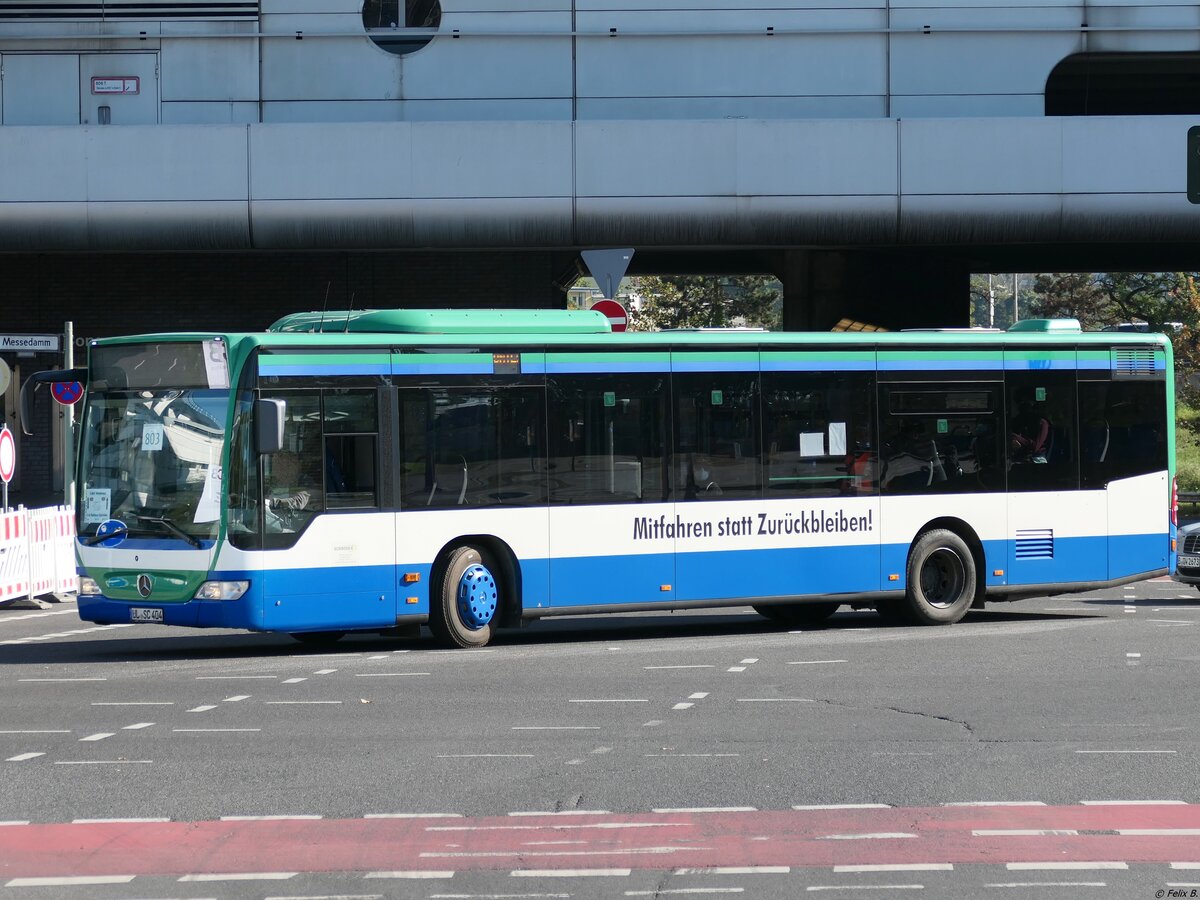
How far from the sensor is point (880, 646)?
49.3ft

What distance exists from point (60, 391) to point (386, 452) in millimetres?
9742

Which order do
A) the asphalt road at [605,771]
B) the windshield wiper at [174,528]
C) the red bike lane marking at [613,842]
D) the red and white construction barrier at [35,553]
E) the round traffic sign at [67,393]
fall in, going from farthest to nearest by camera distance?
1. the round traffic sign at [67,393]
2. the red and white construction barrier at [35,553]
3. the windshield wiper at [174,528]
4. the red bike lane marking at [613,842]
5. the asphalt road at [605,771]

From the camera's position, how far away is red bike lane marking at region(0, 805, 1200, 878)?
6797 millimetres

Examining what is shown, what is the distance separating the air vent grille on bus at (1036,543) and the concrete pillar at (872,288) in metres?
12.3

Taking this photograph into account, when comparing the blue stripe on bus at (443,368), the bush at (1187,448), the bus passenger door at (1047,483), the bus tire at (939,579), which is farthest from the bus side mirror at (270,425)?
the bush at (1187,448)

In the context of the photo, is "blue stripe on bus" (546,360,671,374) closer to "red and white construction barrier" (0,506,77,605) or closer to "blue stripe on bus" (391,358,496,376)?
"blue stripe on bus" (391,358,496,376)

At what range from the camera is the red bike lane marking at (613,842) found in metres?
6.80

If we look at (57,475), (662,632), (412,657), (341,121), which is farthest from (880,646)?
(57,475)

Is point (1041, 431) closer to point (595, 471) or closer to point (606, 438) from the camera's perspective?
point (606, 438)

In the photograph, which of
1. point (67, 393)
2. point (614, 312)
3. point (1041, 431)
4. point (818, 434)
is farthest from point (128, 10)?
point (1041, 431)

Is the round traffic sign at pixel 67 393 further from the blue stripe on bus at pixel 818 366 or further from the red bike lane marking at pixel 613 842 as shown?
the red bike lane marking at pixel 613 842

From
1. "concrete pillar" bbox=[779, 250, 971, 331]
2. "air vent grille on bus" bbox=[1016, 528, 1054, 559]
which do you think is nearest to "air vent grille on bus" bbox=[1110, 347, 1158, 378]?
"air vent grille on bus" bbox=[1016, 528, 1054, 559]

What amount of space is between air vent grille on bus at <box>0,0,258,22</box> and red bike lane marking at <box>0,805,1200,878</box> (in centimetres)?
2097

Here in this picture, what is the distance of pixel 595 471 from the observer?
15.5m
